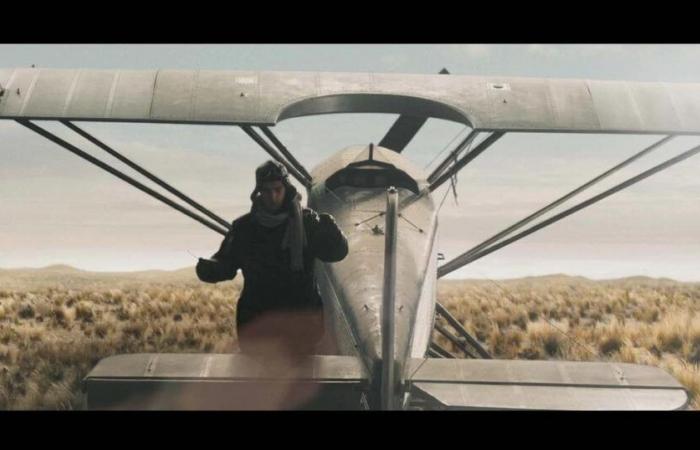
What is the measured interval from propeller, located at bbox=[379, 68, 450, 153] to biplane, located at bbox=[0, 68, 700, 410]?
0.07 feet

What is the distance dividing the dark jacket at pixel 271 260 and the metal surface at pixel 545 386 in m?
1.00

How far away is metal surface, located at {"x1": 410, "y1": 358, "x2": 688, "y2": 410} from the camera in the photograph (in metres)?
4.54

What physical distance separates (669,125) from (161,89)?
593 cm

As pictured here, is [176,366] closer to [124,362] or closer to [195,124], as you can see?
[124,362]

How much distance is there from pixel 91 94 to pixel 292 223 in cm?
467

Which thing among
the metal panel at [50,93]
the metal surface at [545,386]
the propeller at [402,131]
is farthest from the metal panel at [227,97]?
the metal surface at [545,386]

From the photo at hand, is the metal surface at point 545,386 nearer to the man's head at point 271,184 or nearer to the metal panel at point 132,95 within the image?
the man's head at point 271,184

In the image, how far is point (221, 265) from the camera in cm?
510

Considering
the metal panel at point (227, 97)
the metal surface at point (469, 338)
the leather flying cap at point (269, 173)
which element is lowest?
the metal surface at point (469, 338)

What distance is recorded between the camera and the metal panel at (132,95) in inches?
327

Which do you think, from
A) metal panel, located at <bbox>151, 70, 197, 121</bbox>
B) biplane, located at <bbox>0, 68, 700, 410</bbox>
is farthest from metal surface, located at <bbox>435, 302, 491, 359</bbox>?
metal panel, located at <bbox>151, 70, 197, 121</bbox>

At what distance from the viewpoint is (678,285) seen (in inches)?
943

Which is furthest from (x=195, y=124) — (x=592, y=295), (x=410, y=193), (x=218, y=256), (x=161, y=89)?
(x=592, y=295)

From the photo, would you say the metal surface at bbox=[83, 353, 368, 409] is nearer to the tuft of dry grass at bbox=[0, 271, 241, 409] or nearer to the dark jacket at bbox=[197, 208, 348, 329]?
the dark jacket at bbox=[197, 208, 348, 329]
